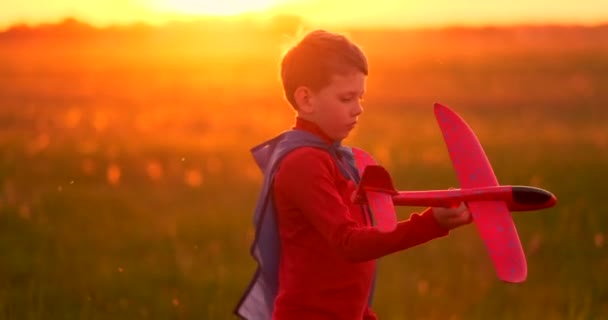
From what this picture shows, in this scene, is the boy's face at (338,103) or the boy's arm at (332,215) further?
the boy's face at (338,103)

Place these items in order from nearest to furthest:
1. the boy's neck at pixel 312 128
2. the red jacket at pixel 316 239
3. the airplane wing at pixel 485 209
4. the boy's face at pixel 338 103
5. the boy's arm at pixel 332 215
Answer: the airplane wing at pixel 485 209
the boy's arm at pixel 332 215
the red jacket at pixel 316 239
the boy's face at pixel 338 103
the boy's neck at pixel 312 128

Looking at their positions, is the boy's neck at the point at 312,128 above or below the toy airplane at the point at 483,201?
above

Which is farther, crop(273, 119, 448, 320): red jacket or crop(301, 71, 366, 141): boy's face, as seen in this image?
crop(301, 71, 366, 141): boy's face

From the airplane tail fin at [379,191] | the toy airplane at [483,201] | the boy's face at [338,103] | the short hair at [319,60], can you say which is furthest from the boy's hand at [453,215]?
the short hair at [319,60]

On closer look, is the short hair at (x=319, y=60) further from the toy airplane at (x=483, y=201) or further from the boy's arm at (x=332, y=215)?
the toy airplane at (x=483, y=201)

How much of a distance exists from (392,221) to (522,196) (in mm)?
368

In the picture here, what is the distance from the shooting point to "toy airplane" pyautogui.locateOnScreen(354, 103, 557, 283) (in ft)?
9.76

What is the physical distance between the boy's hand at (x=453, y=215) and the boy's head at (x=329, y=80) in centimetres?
47

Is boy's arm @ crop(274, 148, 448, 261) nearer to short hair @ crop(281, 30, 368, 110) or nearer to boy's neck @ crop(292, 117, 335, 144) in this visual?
boy's neck @ crop(292, 117, 335, 144)

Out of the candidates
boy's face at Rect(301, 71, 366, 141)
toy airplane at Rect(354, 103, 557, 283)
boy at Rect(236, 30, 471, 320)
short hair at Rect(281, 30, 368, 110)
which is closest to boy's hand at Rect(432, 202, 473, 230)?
toy airplane at Rect(354, 103, 557, 283)

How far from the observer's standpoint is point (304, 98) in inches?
135

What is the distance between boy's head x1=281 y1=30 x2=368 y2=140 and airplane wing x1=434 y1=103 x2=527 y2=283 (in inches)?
11.0

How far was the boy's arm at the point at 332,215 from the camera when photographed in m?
3.11

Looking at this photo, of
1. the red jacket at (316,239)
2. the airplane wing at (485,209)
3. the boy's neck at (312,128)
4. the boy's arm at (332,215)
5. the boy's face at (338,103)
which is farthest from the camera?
the boy's neck at (312,128)
